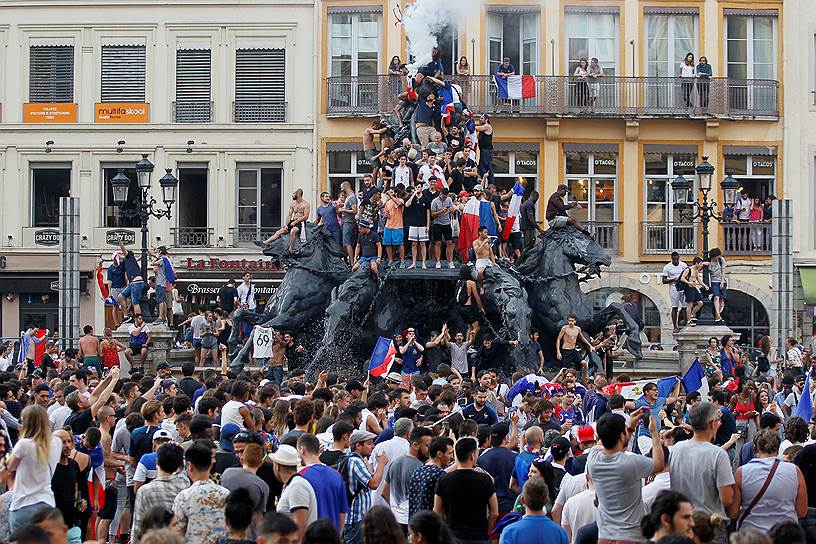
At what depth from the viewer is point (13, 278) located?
41.5 m

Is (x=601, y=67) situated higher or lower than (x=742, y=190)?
higher

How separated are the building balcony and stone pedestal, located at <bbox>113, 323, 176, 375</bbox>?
1315 centimetres

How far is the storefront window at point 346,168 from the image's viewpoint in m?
41.9

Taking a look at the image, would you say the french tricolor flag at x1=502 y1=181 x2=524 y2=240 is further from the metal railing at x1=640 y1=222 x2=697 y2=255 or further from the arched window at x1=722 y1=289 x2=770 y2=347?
the metal railing at x1=640 y1=222 x2=697 y2=255

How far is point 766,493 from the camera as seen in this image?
10352 millimetres

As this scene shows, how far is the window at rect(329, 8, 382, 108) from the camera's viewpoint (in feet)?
138

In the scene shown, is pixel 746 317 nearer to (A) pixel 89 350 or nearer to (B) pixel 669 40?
(B) pixel 669 40

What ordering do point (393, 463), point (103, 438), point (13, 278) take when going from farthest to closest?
1. point (13, 278)
2. point (103, 438)
3. point (393, 463)

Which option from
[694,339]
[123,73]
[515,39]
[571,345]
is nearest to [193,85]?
[123,73]

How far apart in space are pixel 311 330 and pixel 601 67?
1661 cm

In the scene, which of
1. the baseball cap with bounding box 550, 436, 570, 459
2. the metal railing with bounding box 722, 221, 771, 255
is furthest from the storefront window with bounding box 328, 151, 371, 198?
the baseball cap with bounding box 550, 436, 570, 459

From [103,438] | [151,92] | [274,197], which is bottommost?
[103,438]

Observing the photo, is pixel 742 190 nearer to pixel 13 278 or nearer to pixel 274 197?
pixel 274 197

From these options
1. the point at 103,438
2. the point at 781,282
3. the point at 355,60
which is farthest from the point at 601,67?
the point at 103,438
